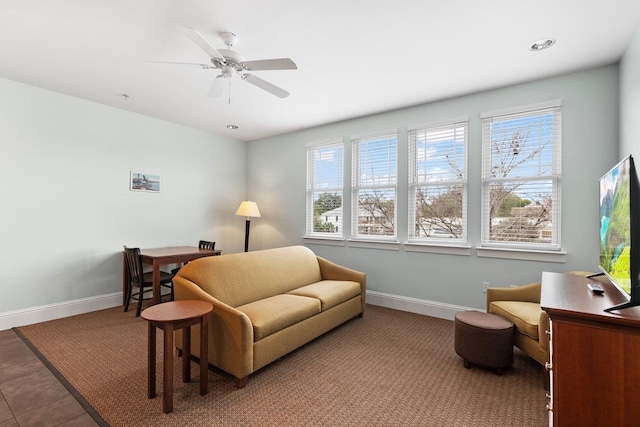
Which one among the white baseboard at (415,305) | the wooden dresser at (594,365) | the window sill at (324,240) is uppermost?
the window sill at (324,240)

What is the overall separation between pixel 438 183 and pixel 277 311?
259 cm

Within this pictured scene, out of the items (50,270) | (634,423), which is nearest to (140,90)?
(50,270)

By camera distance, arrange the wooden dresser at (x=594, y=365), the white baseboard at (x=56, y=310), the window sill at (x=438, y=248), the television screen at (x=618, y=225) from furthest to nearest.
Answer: the window sill at (x=438, y=248)
the white baseboard at (x=56, y=310)
the television screen at (x=618, y=225)
the wooden dresser at (x=594, y=365)

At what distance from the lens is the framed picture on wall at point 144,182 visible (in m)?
4.47

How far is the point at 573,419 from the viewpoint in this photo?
129 centimetres

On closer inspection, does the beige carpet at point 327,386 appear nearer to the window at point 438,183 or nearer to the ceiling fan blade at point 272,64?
the window at point 438,183

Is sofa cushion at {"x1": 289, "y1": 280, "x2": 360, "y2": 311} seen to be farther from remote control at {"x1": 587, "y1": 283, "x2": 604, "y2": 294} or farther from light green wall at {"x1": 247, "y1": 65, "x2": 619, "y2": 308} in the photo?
remote control at {"x1": 587, "y1": 283, "x2": 604, "y2": 294}

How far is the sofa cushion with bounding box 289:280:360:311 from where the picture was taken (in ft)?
10.5

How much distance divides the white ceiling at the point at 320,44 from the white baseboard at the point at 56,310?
2633 millimetres

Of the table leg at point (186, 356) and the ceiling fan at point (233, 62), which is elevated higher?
the ceiling fan at point (233, 62)

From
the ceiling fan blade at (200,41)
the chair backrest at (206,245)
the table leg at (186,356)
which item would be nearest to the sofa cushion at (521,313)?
the table leg at (186,356)

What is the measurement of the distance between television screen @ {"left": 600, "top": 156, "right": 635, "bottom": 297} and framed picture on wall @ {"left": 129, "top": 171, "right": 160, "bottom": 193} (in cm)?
514

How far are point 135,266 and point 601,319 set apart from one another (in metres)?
4.35

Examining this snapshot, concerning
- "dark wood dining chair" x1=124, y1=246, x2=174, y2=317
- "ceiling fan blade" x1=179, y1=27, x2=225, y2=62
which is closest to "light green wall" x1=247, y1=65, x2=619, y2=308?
"dark wood dining chair" x1=124, y1=246, x2=174, y2=317
